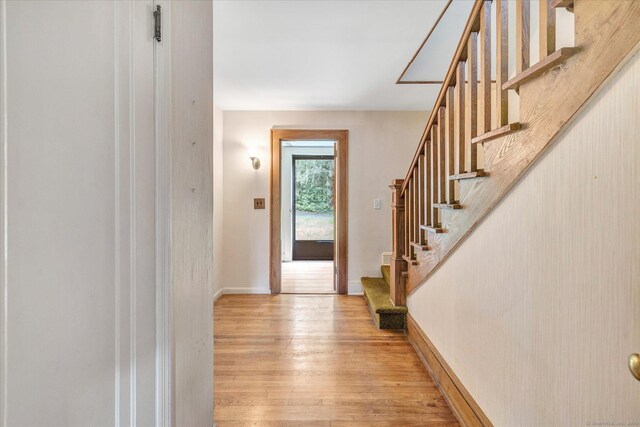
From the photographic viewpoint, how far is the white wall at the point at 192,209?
3.62ft

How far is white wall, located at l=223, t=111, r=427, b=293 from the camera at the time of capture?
13.4ft

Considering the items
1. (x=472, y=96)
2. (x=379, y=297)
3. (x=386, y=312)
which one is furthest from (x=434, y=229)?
(x=379, y=297)

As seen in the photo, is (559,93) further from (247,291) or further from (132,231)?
(247,291)

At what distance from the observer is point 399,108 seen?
400 cm

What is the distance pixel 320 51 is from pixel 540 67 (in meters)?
1.77

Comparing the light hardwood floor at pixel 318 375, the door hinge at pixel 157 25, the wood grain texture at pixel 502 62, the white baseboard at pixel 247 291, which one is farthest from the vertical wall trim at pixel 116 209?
the white baseboard at pixel 247 291

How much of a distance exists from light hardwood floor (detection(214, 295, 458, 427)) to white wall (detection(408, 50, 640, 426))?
52 cm

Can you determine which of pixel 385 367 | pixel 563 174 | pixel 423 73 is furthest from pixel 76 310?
pixel 423 73

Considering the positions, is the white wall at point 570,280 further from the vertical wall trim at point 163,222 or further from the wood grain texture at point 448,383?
the vertical wall trim at point 163,222

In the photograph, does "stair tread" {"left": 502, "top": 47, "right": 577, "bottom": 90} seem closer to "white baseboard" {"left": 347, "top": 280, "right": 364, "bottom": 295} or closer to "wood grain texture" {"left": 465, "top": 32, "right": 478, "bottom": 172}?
"wood grain texture" {"left": 465, "top": 32, "right": 478, "bottom": 172}

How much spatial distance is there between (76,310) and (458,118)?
1.78 meters

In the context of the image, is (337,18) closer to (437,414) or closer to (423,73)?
(423,73)

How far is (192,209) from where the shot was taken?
1233mm

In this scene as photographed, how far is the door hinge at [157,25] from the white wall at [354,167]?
311 cm
